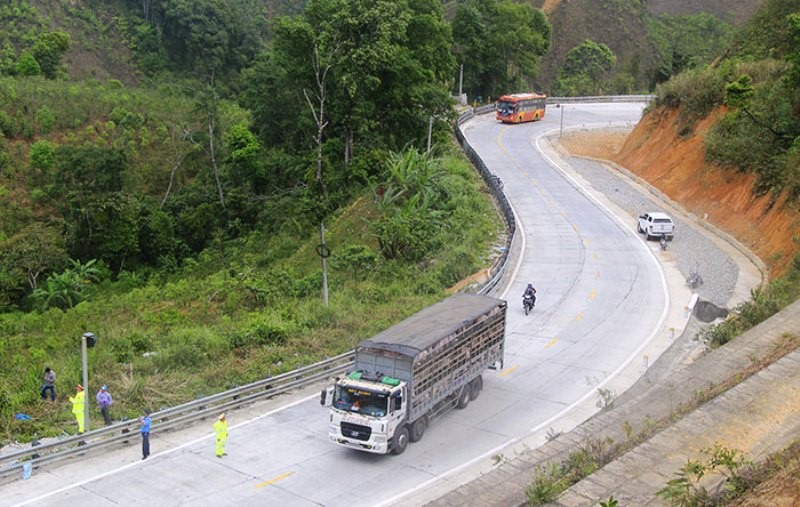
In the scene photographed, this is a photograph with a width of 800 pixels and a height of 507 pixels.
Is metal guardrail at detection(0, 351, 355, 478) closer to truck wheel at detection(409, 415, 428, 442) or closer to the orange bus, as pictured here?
truck wheel at detection(409, 415, 428, 442)

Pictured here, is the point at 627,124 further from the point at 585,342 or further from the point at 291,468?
the point at 291,468

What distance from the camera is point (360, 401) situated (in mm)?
22656

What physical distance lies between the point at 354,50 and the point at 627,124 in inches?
1318

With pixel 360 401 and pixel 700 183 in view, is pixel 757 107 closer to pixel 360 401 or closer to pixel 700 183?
pixel 700 183

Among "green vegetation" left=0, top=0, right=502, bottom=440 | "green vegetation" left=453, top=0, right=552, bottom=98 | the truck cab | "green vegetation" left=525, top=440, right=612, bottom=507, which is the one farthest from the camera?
"green vegetation" left=453, top=0, right=552, bottom=98

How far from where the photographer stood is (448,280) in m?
38.9

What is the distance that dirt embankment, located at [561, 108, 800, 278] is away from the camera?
4222 cm

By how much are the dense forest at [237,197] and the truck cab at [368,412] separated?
18.5 ft

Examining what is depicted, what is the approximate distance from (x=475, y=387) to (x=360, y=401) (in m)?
5.33

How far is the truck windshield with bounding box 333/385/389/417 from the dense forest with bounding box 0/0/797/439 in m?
5.64

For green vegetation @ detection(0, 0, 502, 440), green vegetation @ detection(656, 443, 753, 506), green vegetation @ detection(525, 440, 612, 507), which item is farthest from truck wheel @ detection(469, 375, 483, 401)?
green vegetation @ detection(656, 443, 753, 506)

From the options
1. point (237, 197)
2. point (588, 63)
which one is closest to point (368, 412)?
point (237, 197)

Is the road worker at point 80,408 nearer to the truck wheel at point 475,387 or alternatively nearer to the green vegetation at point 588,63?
the truck wheel at point 475,387

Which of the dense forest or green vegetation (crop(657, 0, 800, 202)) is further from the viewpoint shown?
green vegetation (crop(657, 0, 800, 202))
